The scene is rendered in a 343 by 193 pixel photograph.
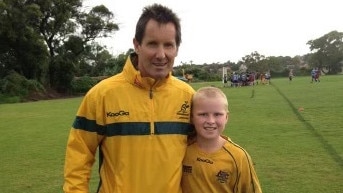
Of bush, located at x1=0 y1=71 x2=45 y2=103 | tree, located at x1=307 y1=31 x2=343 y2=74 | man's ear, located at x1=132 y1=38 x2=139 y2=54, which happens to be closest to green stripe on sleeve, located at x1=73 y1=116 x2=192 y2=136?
man's ear, located at x1=132 y1=38 x2=139 y2=54

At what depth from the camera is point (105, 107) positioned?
2430 mm

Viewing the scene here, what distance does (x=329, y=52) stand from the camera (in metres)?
80.2

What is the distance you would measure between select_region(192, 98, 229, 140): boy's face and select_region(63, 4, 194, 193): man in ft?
0.64

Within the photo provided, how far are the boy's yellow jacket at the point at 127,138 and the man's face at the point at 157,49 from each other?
6 cm

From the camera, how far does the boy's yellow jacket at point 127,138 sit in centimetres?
241

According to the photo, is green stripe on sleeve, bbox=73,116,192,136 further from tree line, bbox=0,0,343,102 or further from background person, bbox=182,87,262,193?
tree line, bbox=0,0,343,102

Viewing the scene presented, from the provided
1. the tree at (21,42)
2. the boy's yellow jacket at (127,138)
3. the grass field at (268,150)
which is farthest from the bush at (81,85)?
the boy's yellow jacket at (127,138)

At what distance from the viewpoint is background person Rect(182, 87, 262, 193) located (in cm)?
262

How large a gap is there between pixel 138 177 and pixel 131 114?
35 centimetres

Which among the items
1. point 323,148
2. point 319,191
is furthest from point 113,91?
point 323,148

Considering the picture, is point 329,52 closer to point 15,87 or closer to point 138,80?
point 15,87

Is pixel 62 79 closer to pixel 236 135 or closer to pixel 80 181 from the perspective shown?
pixel 236 135

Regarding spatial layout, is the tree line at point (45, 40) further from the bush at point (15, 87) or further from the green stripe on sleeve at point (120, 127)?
the green stripe on sleeve at point (120, 127)

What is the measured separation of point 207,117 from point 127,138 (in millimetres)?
517
